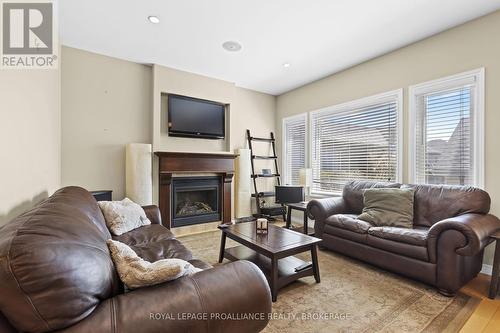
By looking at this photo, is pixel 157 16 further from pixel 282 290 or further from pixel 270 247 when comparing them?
pixel 282 290

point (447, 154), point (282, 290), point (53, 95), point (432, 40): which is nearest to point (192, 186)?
point (53, 95)

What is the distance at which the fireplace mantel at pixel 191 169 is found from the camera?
3.71 meters

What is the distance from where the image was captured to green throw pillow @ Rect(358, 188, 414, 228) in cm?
263

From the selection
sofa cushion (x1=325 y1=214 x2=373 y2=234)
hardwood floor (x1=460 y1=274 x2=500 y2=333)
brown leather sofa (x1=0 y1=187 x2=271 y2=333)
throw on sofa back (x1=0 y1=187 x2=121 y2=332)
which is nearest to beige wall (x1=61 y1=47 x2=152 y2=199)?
brown leather sofa (x1=0 y1=187 x2=271 y2=333)

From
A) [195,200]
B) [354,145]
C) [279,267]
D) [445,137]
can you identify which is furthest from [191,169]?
[445,137]

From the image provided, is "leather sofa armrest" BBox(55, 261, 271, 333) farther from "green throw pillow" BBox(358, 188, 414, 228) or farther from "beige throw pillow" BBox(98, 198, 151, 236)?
"green throw pillow" BBox(358, 188, 414, 228)

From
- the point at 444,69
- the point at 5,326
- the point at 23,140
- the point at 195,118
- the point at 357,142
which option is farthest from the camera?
the point at 195,118

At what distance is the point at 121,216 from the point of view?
7.59 ft

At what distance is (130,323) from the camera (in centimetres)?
80

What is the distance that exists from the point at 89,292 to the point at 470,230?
2551 millimetres

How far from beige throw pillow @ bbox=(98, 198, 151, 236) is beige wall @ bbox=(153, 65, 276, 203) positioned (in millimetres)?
1284

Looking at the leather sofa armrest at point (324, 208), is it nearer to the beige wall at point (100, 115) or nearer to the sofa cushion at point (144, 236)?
the sofa cushion at point (144, 236)

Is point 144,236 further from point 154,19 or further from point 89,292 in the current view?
point 154,19

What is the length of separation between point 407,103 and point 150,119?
3757 millimetres
